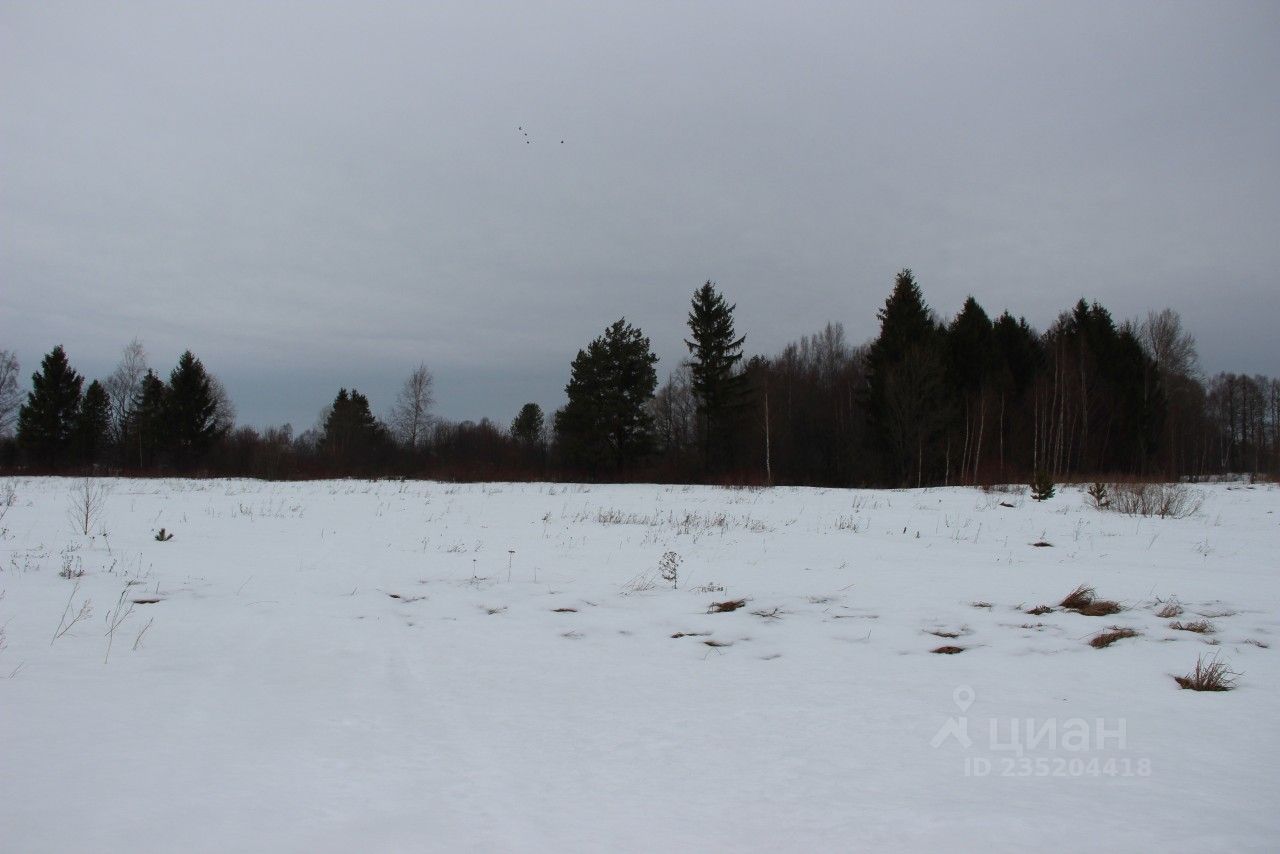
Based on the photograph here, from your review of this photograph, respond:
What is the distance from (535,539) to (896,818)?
8687 millimetres

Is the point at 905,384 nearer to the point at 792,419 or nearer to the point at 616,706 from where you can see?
the point at 792,419

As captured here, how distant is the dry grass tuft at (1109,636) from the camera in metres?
4.94

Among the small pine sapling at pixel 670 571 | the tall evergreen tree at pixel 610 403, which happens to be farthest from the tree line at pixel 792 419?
the small pine sapling at pixel 670 571

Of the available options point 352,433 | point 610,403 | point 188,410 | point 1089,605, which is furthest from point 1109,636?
point 352,433

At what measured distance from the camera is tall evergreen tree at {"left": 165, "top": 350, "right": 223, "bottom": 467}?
148ft

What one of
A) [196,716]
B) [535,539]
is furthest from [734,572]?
[196,716]

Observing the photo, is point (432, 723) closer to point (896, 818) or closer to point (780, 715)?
point (780, 715)

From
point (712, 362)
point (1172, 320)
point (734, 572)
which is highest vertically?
point (1172, 320)

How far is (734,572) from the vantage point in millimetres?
8164

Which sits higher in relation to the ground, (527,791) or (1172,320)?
(1172,320)

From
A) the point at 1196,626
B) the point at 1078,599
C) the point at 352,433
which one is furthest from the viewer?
the point at 352,433

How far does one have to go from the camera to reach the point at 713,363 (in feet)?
129

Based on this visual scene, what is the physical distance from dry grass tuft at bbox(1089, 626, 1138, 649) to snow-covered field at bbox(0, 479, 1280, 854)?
0.26 ft

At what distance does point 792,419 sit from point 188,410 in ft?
143
